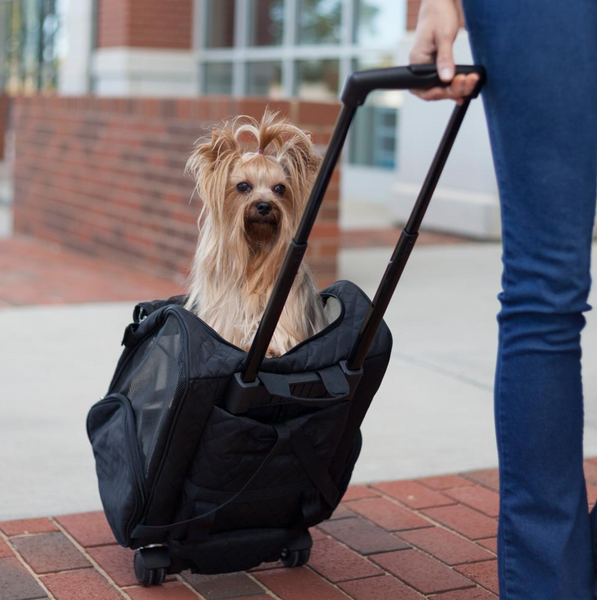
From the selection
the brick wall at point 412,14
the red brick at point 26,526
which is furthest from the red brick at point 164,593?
the brick wall at point 412,14

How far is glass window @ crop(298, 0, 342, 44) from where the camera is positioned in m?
12.5

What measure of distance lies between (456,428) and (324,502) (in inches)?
59.8

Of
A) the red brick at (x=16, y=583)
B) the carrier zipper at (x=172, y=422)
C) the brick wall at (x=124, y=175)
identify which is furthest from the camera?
the brick wall at (x=124, y=175)

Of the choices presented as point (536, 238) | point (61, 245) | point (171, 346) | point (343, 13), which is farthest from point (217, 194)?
point (343, 13)

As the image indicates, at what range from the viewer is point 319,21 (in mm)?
12742

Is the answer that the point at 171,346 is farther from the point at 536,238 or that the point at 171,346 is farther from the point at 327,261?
the point at 327,261

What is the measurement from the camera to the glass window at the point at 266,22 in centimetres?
1345

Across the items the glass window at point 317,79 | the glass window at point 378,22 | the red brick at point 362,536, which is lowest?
the red brick at point 362,536

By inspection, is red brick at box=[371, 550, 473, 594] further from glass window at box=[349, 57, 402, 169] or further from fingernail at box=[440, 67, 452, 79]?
glass window at box=[349, 57, 402, 169]

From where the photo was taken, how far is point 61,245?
894 cm

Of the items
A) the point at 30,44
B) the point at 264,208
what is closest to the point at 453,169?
the point at 264,208

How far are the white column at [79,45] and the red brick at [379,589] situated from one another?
12373 mm

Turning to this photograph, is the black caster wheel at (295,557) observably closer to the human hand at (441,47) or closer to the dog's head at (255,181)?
the dog's head at (255,181)

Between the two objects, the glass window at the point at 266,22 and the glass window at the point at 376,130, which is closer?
the glass window at the point at 376,130
